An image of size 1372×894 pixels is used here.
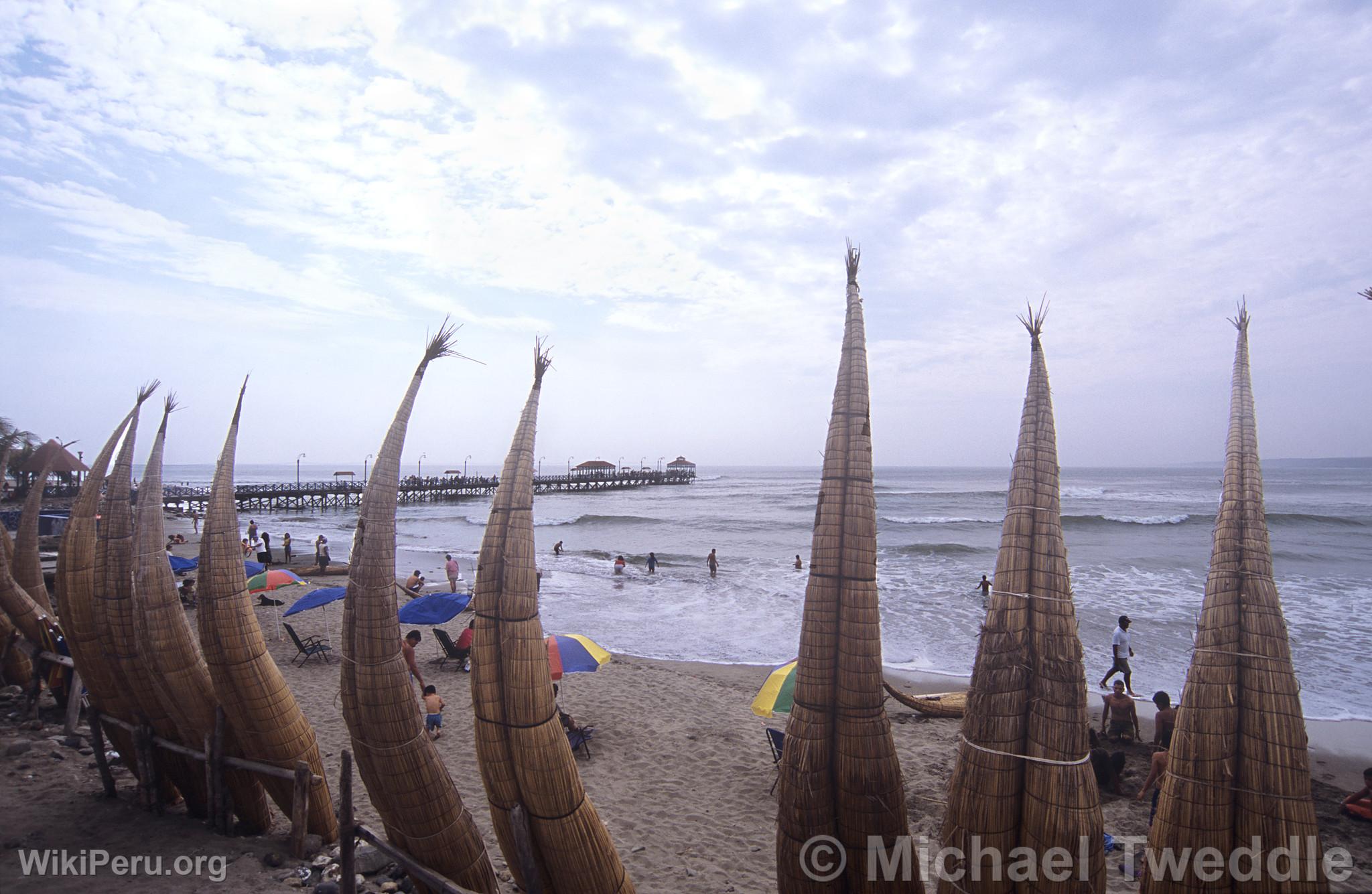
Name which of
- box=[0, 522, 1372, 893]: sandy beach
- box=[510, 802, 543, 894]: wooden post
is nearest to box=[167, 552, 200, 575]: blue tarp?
box=[0, 522, 1372, 893]: sandy beach

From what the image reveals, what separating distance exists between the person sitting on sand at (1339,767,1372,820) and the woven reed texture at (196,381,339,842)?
9.07 meters

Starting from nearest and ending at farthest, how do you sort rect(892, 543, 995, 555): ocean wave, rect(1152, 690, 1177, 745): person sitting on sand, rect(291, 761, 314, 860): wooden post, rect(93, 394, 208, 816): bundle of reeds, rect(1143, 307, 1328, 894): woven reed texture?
1. rect(1143, 307, 1328, 894): woven reed texture
2. rect(291, 761, 314, 860): wooden post
3. rect(93, 394, 208, 816): bundle of reeds
4. rect(1152, 690, 1177, 745): person sitting on sand
5. rect(892, 543, 995, 555): ocean wave

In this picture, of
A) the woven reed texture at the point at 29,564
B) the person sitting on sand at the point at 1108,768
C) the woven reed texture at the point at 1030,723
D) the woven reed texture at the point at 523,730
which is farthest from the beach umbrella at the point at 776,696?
the woven reed texture at the point at 29,564

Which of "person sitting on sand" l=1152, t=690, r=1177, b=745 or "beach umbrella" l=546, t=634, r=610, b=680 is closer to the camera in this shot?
"person sitting on sand" l=1152, t=690, r=1177, b=745

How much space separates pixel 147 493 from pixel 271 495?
47566 mm

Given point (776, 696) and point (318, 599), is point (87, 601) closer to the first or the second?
point (318, 599)

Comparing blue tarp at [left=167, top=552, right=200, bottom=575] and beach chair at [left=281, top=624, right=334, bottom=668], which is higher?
blue tarp at [left=167, top=552, right=200, bottom=575]

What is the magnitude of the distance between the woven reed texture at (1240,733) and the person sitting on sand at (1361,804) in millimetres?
5715

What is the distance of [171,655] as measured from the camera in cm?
505

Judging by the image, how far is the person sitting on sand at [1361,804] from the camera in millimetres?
6207

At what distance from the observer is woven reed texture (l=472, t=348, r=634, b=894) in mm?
3469

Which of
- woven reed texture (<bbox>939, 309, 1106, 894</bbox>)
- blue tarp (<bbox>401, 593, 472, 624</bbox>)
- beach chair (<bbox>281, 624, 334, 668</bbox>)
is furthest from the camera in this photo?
beach chair (<bbox>281, 624, 334, 668</bbox>)

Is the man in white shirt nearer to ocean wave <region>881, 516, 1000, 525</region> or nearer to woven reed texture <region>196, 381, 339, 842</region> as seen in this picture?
woven reed texture <region>196, 381, 339, 842</region>

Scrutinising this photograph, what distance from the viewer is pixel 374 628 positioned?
387 cm
